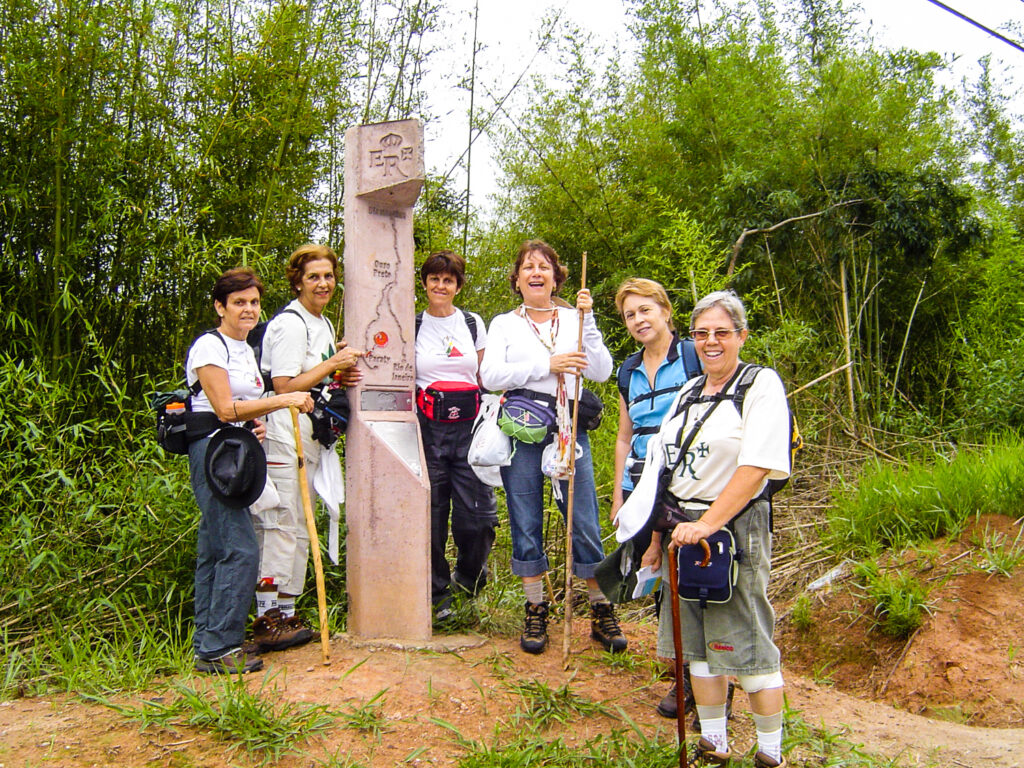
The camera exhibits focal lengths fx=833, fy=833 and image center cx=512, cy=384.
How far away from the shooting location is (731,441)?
252cm

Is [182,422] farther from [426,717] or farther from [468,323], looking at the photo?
[426,717]

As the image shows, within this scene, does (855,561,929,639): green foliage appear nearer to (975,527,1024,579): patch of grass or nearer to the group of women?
(975,527,1024,579): patch of grass

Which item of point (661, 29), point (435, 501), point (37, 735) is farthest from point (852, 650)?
point (661, 29)

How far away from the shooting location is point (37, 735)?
2.64 meters

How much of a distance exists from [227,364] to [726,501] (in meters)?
1.91

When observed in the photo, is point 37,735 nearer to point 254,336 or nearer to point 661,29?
point 254,336

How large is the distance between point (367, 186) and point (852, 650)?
3.20 m

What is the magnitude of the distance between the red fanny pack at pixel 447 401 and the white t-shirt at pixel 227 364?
29.1 inches

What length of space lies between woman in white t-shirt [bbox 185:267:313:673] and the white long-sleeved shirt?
783 millimetres

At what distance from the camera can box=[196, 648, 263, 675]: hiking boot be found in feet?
10.1

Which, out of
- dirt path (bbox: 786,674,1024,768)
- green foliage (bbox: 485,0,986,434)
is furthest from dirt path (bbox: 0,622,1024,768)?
green foliage (bbox: 485,0,986,434)

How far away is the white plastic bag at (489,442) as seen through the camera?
340 centimetres

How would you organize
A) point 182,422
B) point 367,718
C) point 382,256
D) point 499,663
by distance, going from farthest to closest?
point 382,256, point 499,663, point 182,422, point 367,718

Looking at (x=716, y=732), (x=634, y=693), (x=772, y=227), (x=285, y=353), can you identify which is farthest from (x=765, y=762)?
(x=772, y=227)
